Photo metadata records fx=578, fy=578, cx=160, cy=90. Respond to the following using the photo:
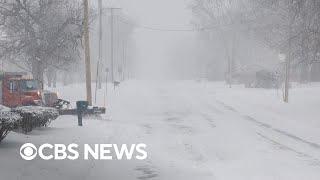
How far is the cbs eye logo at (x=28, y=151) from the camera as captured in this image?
13.3 meters

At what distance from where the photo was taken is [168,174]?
513 inches

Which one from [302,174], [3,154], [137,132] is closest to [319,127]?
[137,132]

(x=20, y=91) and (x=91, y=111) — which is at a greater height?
(x=20, y=91)

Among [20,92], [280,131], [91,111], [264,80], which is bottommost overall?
[280,131]

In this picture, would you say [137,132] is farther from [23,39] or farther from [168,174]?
[23,39]

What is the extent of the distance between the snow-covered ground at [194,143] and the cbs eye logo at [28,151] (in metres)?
0.20

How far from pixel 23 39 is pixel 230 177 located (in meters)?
23.4

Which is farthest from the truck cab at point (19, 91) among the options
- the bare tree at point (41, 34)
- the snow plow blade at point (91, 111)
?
the bare tree at point (41, 34)

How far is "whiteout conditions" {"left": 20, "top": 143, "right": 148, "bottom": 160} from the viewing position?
45.6 ft

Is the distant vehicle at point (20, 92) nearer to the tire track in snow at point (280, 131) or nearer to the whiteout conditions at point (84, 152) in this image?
the tire track in snow at point (280, 131)

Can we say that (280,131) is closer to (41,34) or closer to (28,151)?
(28,151)

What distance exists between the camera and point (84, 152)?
1495 centimetres

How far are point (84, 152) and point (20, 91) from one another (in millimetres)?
15322

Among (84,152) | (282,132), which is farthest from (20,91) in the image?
(84,152)
